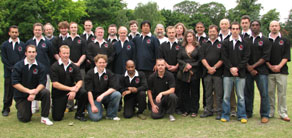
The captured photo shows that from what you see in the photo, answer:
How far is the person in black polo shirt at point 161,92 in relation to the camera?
6.12m

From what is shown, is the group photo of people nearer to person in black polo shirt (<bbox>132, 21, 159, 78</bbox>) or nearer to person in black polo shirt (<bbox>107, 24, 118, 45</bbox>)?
person in black polo shirt (<bbox>132, 21, 159, 78</bbox>)

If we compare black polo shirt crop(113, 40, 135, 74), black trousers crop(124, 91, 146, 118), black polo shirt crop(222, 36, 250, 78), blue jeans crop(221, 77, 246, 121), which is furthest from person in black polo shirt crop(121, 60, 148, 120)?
black polo shirt crop(222, 36, 250, 78)

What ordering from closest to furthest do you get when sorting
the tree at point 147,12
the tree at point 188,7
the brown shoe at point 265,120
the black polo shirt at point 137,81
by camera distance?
the brown shoe at point 265,120 < the black polo shirt at point 137,81 < the tree at point 147,12 < the tree at point 188,7

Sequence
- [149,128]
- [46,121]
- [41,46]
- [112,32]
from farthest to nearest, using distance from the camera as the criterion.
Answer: [112,32]
[41,46]
[46,121]
[149,128]

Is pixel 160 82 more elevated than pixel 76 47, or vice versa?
pixel 76 47

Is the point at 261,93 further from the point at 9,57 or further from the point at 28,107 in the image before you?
the point at 9,57

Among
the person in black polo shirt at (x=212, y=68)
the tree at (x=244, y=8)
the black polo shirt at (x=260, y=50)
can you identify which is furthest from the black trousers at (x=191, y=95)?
the tree at (x=244, y=8)

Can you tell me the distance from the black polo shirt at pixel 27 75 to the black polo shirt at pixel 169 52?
9.60 feet

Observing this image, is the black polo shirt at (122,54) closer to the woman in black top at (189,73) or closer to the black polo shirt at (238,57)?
the woman in black top at (189,73)

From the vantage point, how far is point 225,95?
5871mm

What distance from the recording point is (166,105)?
6.30 meters

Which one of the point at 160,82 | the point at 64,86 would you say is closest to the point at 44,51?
the point at 64,86

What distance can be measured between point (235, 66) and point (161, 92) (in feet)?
5.94

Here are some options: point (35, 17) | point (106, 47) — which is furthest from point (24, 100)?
point (35, 17)
